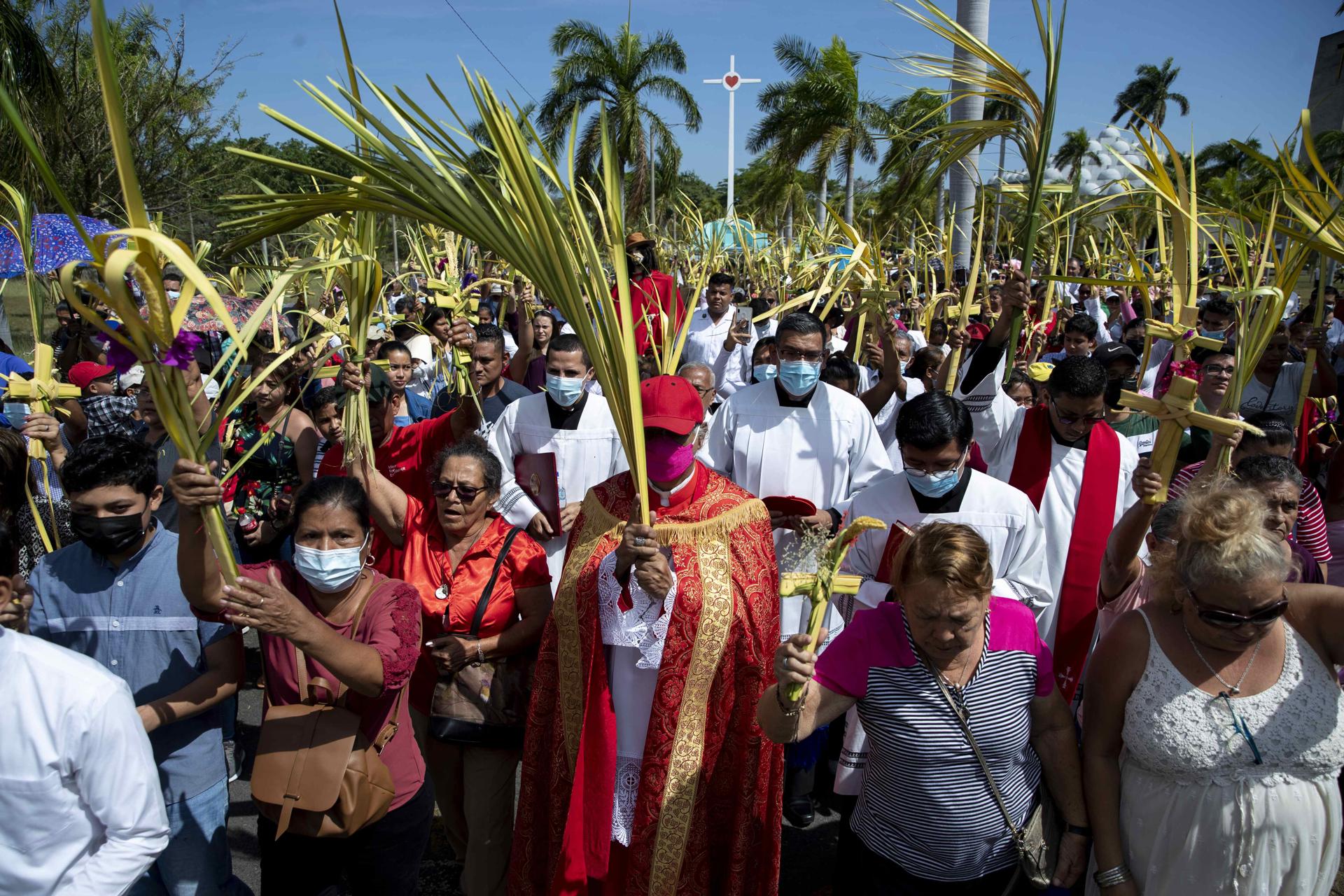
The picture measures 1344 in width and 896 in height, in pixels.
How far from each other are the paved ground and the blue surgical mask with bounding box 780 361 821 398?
6.59ft

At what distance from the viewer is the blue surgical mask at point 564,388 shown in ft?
14.9

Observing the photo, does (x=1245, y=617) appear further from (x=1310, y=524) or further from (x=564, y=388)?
(x=564, y=388)

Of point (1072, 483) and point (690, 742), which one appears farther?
point (1072, 483)

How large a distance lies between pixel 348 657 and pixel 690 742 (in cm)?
117

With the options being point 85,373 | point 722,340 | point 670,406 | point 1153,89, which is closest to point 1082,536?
point 670,406

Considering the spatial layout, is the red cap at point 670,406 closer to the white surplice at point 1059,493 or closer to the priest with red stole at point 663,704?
the priest with red stole at point 663,704

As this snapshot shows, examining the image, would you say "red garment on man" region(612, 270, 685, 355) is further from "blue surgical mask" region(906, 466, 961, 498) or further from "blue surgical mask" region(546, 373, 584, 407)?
"blue surgical mask" region(906, 466, 961, 498)

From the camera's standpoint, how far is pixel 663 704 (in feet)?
10.0

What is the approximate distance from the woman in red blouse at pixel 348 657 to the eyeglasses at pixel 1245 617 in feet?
7.16

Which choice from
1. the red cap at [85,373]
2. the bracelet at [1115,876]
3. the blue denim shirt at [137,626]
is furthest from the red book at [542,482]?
the red cap at [85,373]

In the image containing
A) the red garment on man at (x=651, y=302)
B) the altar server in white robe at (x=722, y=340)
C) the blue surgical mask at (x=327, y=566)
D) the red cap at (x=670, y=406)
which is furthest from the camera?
the altar server in white robe at (x=722, y=340)

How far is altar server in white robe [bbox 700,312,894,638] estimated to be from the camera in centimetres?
448

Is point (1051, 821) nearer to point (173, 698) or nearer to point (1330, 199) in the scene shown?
point (173, 698)

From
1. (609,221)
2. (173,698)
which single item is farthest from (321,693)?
(609,221)
